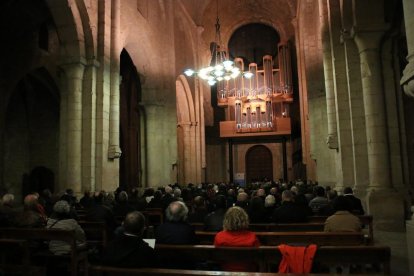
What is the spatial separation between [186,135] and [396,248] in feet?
55.7

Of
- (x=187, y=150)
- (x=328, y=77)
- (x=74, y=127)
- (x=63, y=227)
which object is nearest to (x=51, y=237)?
(x=63, y=227)

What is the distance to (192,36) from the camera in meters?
22.4

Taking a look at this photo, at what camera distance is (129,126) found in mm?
21531

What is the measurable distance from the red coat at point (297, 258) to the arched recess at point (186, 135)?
18.6 m

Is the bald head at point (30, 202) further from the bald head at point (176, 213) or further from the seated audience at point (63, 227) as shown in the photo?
the bald head at point (176, 213)

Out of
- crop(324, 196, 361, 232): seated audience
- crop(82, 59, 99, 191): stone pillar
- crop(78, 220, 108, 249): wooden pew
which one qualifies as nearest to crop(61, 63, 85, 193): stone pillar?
crop(82, 59, 99, 191): stone pillar

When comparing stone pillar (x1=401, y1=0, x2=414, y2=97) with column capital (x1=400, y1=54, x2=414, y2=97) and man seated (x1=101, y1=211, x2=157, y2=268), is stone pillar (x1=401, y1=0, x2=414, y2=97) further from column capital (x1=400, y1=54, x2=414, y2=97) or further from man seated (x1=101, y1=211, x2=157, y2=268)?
man seated (x1=101, y1=211, x2=157, y2=268)

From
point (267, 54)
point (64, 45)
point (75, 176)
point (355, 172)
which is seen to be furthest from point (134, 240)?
point (267, 54)

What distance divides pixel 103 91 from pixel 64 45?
5.40 ft

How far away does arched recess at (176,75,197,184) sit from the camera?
21734 millimetres

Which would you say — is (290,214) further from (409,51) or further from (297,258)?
(297,258)

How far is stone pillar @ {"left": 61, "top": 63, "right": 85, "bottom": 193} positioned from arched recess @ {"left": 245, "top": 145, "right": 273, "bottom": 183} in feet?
57.5

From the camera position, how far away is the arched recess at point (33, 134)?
1717 cm

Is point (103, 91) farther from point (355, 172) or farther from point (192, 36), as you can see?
point (192, 36)
